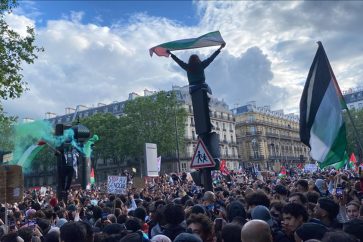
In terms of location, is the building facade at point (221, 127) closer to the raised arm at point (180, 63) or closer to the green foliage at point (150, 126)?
the green foliage at point (150, 126)

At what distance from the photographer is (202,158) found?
24.0ft

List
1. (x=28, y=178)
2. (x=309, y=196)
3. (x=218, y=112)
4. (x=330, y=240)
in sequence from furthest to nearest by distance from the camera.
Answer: (x=28, y=178)
(x=218, y=112)
(x=309, y=196)
(x=330, y=240)

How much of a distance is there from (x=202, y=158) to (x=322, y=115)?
2.41 meters

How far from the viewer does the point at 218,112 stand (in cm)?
8219

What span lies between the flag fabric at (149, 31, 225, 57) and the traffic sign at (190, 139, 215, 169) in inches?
120

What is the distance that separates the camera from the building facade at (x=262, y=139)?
8831cm

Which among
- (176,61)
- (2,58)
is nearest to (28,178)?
(2,58)

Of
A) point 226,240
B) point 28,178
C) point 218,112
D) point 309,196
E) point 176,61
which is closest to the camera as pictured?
point 226,240

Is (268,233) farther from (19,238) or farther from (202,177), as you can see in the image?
(202,177)

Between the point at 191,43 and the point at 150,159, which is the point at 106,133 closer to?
the point at 150,159

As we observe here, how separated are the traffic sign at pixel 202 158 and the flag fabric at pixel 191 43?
305cm

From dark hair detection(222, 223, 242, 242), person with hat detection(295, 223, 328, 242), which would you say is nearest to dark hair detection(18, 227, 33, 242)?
dark hair detection(222, 223, 242, 242)

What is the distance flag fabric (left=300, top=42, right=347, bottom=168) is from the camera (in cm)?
670

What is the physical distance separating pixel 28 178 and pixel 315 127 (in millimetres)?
92035
